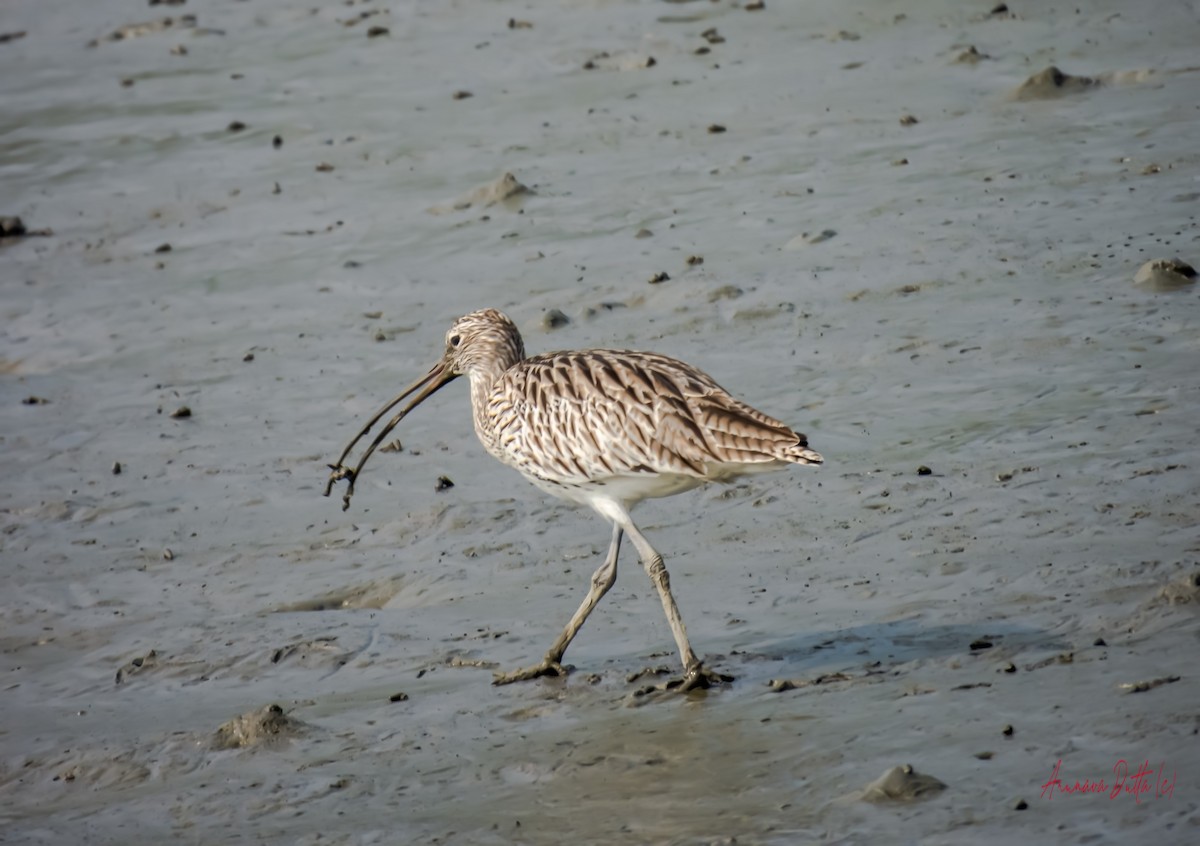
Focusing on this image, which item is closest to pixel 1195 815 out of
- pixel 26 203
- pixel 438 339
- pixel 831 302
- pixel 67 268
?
pixel 831 302

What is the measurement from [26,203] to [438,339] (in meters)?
5.24

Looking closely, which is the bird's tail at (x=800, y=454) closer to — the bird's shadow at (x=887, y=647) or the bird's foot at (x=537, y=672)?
the bird's shadow at (x=887, y=647)

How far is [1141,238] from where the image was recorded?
9.45m

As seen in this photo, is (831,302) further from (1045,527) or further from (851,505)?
(1045,527)

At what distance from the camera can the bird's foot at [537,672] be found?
258 inches

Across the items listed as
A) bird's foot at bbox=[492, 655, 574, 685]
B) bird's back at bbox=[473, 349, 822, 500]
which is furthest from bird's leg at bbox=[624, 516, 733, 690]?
bird's foot at bbox=[492, 655, 574, 685]

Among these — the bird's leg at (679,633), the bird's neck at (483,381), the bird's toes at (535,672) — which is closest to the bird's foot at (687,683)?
the bird's leg at (679,633)

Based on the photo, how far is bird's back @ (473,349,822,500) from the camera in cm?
633
